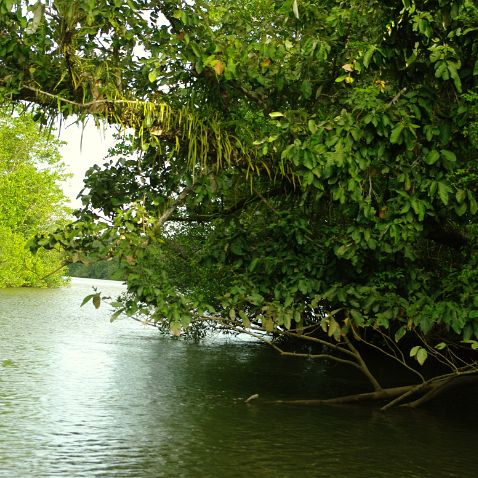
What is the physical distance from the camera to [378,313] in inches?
348

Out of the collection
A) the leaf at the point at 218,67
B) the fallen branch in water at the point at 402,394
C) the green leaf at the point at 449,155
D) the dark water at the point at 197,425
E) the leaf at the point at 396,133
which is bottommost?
the dark water at the point at 197,425

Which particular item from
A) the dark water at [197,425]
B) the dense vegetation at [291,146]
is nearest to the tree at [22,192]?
the dark water at [197,425]

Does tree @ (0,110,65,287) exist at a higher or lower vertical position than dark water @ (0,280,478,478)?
higher

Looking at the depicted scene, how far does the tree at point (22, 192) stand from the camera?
39.4m

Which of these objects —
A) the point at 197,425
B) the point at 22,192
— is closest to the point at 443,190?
the point at 197,425

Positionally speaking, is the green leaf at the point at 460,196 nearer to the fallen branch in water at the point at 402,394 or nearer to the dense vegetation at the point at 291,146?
the dense vegetation at the point at 291,146

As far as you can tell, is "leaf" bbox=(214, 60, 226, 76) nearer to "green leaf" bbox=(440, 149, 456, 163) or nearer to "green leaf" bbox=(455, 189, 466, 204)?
"green leaf" bbox=(440, 149, 456, 163)

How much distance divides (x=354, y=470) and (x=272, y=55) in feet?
15.1

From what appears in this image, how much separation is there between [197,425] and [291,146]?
12.0ft

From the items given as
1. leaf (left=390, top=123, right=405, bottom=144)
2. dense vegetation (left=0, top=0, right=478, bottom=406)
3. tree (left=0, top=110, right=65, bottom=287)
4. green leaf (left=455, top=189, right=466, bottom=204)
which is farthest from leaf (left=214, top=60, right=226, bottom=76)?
tree (left=0, top=110, right=65, bottom=287)

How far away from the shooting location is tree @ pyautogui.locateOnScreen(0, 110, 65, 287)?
3938 cm

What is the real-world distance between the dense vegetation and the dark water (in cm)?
108

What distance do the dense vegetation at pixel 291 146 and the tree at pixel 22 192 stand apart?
30.1 meters

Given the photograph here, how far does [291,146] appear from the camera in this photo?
7.53m
